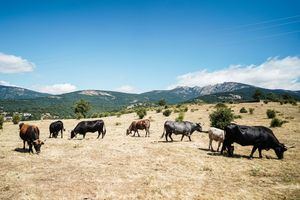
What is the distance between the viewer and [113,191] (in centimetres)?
1140

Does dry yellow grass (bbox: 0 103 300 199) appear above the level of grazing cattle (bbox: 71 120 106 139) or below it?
below

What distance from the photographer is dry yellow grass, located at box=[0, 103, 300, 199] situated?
1115 cm

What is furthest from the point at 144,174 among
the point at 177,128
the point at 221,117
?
the point at 221,117

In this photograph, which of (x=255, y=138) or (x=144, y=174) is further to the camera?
(x=255, y=138)

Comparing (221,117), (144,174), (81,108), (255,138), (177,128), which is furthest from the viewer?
(81,108)

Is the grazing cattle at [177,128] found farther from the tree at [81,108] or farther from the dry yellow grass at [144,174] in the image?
the tree at [81,108]

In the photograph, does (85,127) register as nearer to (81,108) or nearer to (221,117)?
(221,117)

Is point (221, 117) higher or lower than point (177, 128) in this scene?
higher

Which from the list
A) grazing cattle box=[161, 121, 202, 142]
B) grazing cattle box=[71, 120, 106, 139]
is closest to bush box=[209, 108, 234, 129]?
grazing cattle box=[161, 121, 202, 142]

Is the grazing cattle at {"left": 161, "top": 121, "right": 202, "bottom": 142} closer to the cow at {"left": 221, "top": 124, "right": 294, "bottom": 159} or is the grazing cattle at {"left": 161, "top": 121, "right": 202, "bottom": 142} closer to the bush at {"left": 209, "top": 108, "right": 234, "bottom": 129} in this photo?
the cow at {"left": 221, "top": 124, "right": 294, "bottom": 159}

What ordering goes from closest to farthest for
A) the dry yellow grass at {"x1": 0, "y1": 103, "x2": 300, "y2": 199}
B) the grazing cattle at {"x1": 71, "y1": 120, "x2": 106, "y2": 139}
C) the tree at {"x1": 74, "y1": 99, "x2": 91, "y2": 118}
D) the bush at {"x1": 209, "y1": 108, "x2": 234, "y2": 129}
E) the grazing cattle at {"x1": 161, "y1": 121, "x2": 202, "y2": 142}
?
the dry yellow grass at {"x1": 0, "y1": 103, "x2": 300, "y2": 199}
the grazing cattle at {"x1": 161, "y1": 121, "x2": 202, "y2": 142}
the grazing cattle at {"x1": 71, "y1": 120, "x2": 106, "y2": 139}
the bush at {"x1": 209, "y1": 108, "x2": 234, "y2": 129}
the tree at {"x1": 74, "y1": 99, "x2": 91, "y2": 118}

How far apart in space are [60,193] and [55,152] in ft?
28.1

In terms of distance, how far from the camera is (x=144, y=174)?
541 inches

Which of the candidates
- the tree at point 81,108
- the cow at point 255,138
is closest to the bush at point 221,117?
the cow at point 255,138
